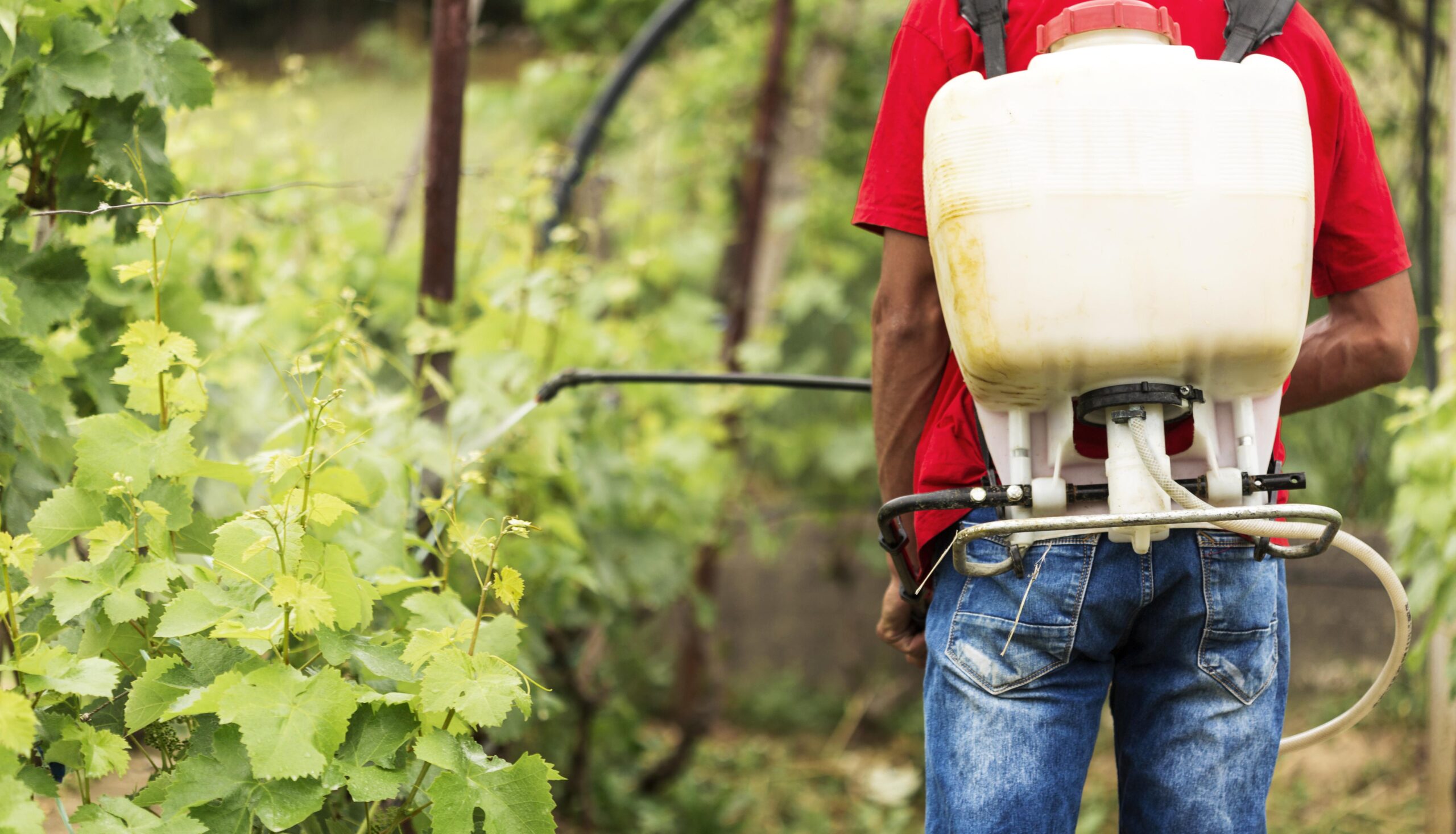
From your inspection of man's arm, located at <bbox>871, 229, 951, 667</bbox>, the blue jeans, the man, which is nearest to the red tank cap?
the man

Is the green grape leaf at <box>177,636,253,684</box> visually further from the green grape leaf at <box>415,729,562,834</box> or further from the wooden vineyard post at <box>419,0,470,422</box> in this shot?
the wooden vineyard post at <box>419,0,470,422</box>

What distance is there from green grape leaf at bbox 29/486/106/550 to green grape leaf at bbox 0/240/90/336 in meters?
0.32

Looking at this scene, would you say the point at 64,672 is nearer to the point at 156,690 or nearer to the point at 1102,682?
the point at 156,690

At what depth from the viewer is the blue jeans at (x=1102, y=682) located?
1.40m

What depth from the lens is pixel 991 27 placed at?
1.39 meters

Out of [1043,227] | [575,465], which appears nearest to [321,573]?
[1043,227]

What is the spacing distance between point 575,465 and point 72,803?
3.81ft

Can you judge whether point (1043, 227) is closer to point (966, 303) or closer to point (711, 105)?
point (966, 303)

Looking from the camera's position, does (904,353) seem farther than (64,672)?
Yes

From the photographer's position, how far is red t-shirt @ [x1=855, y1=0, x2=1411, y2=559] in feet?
4.61

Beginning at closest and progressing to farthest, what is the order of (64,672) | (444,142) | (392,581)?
(64,672) → (392,581) → (444,142)

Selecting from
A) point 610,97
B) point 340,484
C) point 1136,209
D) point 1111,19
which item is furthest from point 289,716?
point 610,97

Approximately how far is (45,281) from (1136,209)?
1.34 metres

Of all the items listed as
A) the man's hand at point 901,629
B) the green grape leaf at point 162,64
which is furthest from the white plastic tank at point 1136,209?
the green grape leaf at point 162,64
